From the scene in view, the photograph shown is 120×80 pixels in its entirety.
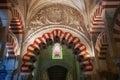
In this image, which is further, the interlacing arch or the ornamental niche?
the ornamental niche

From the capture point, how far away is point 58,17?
805cm

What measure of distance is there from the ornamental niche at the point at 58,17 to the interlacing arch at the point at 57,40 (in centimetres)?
51

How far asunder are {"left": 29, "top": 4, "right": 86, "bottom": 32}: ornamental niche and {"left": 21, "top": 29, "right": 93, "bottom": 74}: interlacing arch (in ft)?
1.68

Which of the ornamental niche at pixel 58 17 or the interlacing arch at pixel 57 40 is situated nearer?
the interlacing arch at pixel 57 40

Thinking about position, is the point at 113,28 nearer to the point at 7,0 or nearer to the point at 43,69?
the point at 7,0

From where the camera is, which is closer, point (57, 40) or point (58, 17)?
point (57, 40)

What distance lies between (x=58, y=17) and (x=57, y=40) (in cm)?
115

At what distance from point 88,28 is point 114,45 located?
3223 millimetres

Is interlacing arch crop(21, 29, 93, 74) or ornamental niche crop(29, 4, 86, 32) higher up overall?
ornamental niche crop(29, 4, 86, 32)

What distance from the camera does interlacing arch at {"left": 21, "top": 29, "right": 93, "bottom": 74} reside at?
7.14 m

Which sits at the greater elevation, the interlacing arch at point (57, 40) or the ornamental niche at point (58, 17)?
the ornamental niche at point (58, 17)

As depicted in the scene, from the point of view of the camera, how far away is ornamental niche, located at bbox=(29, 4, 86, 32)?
25.8 ft

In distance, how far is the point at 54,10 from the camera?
8266 mm

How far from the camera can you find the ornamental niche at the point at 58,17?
25.8ft
